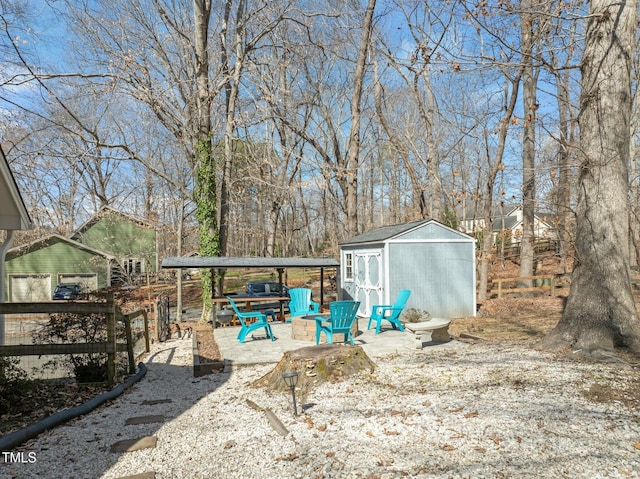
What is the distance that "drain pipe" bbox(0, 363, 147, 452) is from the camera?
146 inches

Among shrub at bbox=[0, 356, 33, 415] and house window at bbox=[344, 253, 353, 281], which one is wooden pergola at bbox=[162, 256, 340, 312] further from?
shrub at bbox=[0, 356, 33, 415]

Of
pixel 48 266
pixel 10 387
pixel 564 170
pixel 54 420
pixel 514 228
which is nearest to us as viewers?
pixel 54 420

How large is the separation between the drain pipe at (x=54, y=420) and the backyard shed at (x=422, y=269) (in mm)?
8212

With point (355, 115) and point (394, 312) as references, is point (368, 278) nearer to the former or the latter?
point (394, 312)

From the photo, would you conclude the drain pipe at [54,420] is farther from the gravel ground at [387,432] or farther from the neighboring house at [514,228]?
the neighboring house at [514,228]

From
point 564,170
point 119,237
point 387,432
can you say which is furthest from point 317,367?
point 119,237

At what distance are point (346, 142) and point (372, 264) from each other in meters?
A: 10.8

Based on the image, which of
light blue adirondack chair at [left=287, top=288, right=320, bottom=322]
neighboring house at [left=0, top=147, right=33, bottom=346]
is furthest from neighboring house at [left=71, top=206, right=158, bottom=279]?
neighboring house at [left=0, top=147, right=33, bottom=346]

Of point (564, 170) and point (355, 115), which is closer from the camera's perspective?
point (564, 170)

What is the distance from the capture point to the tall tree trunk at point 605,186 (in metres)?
6.01

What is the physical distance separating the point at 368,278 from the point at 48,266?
18581mm

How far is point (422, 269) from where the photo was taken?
12984 mm

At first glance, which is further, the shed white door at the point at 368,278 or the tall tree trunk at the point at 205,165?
the tall tree trunk at the point at 205,165

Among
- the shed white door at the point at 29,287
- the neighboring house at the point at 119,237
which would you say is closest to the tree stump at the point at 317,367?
the shed white door at the point at 29,287
